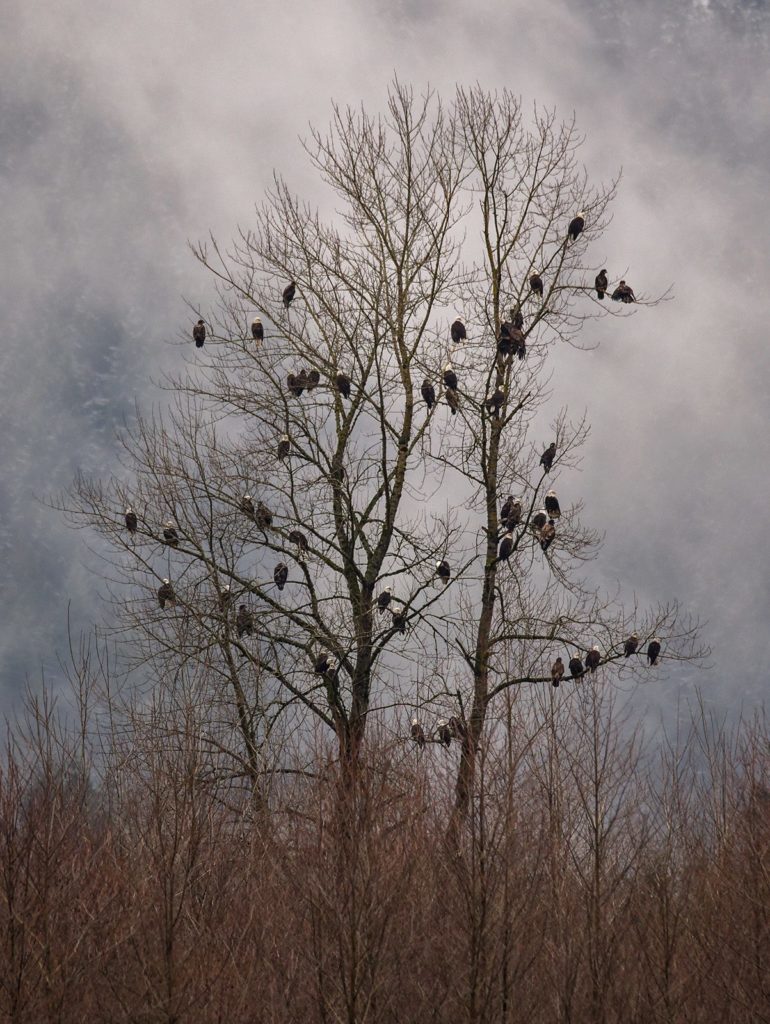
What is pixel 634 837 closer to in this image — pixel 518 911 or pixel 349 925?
pixel 518 911

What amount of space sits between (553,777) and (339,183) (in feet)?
42.4

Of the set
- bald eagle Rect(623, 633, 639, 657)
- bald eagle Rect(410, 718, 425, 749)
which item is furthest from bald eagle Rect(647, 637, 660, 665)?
bald eagle Rect(410, 718, 425, 749)

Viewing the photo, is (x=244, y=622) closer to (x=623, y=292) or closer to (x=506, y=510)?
(x=506, y=510)

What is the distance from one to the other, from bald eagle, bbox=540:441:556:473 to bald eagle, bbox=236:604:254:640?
5.47 metres

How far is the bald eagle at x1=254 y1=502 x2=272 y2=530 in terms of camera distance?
19.5m

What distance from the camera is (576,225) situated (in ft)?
69.9

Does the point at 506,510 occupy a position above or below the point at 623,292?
below

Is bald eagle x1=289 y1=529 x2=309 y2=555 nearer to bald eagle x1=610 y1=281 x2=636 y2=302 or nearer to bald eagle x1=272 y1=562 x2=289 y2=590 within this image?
bald eagle x1=272 y1=562 x2=289 y2=590

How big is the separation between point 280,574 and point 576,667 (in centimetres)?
507

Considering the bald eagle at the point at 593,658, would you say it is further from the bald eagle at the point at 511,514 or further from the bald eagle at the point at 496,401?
the bald eagle at the point at 496,401

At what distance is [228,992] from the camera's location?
11695 mm

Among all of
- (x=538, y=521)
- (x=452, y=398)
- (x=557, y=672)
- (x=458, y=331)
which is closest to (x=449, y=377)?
A: (x=452, y=398)

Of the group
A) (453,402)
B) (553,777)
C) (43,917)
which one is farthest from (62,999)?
(453,402)

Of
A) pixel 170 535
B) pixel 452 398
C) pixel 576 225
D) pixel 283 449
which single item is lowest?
pixel 170 535
